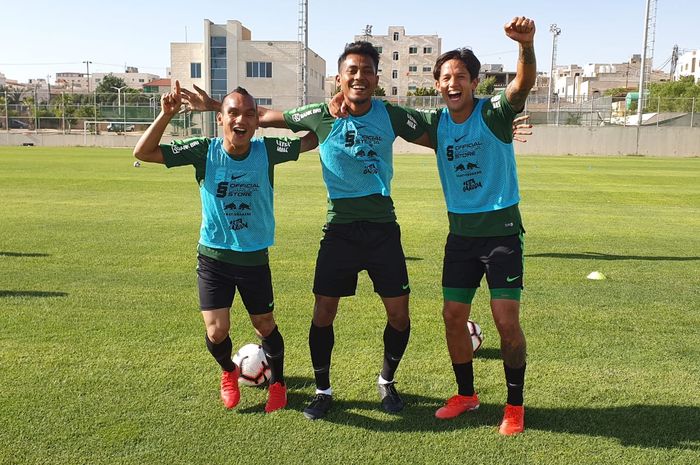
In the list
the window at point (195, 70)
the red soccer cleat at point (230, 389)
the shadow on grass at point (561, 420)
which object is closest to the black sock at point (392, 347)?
the shadow on grass at point (561, 420)

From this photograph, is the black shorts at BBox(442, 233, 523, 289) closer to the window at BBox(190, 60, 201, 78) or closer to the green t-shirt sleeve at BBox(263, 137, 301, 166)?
the green t-shirt sleeve at BBox(263, 137, 301, 166)

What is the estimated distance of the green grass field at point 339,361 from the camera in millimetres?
3779

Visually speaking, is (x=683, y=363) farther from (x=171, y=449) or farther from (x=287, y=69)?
(x=287, y=69)

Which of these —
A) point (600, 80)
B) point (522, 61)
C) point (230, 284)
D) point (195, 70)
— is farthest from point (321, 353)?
point (600, 80)

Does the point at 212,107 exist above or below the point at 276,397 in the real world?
above

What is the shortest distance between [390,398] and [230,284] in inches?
52.5

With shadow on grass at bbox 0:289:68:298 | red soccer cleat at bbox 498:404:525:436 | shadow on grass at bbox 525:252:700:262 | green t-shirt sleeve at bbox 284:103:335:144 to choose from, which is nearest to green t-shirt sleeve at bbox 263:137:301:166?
green t-shirt sleeve at bbox 284:103:335:144

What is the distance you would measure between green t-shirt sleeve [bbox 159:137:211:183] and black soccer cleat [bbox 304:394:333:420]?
5.73 ft

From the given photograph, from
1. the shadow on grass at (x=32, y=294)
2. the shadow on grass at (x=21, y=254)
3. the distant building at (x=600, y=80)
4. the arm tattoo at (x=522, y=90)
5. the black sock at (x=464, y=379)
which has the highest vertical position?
the distant building at (x=600, y=80)

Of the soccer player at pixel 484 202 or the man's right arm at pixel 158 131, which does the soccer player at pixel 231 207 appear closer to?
the man's right arm at pixel 158 131

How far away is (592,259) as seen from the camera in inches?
363

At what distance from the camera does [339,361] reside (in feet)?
16.9

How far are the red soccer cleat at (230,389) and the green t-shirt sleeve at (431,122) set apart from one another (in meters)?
2.11

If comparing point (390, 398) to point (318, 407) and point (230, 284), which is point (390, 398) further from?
point (230, 284)
